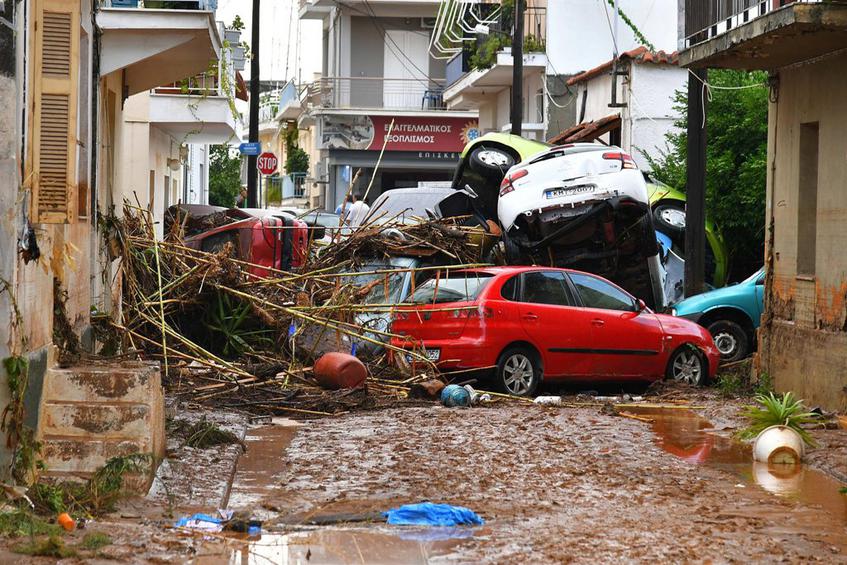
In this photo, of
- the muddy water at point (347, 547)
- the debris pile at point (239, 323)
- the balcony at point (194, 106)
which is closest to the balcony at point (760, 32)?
the debris pile at point (239, 323)

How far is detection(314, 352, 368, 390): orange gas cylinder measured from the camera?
14125mm

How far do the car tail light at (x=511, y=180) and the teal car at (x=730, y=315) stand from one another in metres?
3.03

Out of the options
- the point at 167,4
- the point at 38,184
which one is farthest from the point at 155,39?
the point at 38,184

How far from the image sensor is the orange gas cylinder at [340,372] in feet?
46.3

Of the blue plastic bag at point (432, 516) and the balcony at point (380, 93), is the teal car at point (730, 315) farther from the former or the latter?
the balcony at point (380, 93)

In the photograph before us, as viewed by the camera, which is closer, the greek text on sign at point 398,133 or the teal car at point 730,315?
the teal car at point 730,315

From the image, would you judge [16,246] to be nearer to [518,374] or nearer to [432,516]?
[432,516]

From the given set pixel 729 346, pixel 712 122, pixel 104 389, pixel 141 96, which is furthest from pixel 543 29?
pixel 104 389

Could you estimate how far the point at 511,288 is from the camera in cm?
1538

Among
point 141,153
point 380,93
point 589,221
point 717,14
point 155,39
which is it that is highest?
point 380,93

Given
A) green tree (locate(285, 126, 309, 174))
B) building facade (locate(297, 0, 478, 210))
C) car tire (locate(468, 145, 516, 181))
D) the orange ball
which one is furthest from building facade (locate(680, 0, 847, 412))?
green tree (locate(285, 126, 309, 174))

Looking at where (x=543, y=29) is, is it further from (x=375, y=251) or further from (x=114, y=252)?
(x=114, y=252)

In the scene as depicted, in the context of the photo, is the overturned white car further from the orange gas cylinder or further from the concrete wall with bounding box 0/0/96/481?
the concrete wall with bounding box 0/0/96/481

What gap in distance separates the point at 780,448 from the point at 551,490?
101 inches
